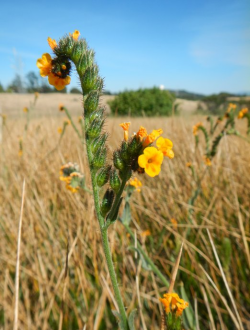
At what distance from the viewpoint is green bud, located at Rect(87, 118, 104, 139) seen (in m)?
0.67

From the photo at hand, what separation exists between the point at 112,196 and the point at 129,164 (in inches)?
3.6

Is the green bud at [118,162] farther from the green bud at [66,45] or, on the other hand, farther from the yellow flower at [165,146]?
the green bud at [66,45]

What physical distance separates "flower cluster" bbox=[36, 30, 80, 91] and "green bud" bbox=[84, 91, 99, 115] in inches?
6.7

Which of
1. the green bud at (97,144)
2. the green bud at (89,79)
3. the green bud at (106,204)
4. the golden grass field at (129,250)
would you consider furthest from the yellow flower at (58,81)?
the golden grass field at (129,250)

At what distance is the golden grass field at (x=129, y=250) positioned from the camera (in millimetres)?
1416

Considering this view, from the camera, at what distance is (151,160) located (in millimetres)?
673

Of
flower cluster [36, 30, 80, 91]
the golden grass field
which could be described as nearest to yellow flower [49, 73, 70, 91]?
flower cluster [36, 30, 80, 91]

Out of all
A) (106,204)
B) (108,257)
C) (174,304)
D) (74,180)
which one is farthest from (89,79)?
(74,180)

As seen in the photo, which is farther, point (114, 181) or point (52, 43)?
point (52, 43)

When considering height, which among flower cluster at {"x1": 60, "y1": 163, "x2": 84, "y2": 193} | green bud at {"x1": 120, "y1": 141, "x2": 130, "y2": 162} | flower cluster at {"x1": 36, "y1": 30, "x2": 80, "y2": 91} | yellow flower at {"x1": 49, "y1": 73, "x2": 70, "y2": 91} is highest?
flower cluster at {"x1": 36, "y1": 30, "x2": 80, "y2": 91}

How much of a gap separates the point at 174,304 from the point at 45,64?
74 cm

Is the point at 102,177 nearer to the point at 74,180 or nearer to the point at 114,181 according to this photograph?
the point at 114,181

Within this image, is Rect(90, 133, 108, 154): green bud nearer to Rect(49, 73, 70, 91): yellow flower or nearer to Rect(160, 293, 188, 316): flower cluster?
Rect(49, 73, 70, 91): yellow flower

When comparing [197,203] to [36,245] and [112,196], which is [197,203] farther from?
[112,196]
